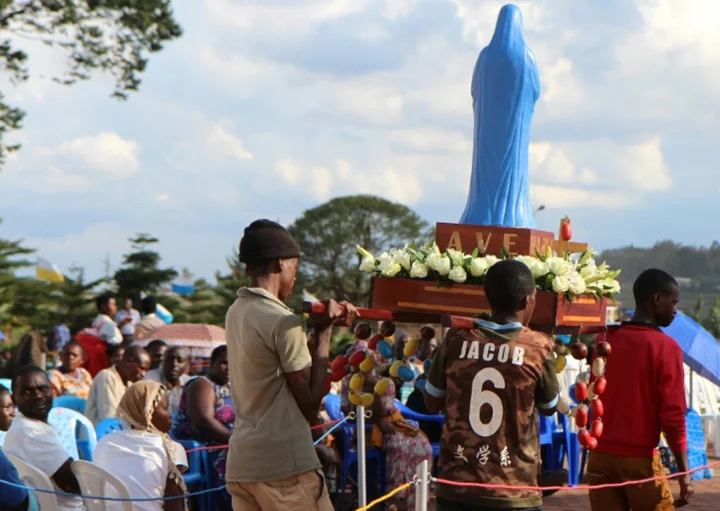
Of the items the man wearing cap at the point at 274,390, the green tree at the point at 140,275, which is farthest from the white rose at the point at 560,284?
the green tree at the point at 140,275

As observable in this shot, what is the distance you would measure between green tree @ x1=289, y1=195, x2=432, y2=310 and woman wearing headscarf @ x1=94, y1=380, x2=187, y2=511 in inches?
886

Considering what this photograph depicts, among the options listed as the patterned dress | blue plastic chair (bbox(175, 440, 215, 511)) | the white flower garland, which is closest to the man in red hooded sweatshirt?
the white flower garland

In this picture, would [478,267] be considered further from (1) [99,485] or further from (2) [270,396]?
(1) [99,485]

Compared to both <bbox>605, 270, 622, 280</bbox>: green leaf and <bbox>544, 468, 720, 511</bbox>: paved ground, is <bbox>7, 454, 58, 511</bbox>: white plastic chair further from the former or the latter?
<bbox>544, 468, 720, 511</bbox>: paved ground

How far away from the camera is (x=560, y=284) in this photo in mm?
5066

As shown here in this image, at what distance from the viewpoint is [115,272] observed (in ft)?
82.9

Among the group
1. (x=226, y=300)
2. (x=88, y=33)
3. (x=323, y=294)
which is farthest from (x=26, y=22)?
(x=323, y=294)

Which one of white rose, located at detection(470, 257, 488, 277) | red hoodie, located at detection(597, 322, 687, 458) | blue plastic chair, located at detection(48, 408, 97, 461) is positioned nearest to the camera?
white rose, located at detection(470, 257, 488, 277)

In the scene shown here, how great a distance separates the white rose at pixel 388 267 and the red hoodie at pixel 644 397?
133cm

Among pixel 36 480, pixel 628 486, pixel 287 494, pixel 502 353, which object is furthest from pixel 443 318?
pixel 36 480

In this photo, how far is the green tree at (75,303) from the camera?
24.9 meters

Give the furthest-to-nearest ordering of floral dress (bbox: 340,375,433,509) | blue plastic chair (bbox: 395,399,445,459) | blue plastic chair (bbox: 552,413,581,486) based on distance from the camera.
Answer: blue plastic chair (bbox: 552,413,581,486) → blue plastic chair (bbox: 395,399,445,459) → floral dress (bbox: 340,375,433,509)

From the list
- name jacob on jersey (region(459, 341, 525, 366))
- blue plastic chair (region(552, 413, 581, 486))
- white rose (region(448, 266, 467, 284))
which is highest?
white rose (region(448, 266, 467, 284))

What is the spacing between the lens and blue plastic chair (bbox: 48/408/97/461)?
25.6ft
